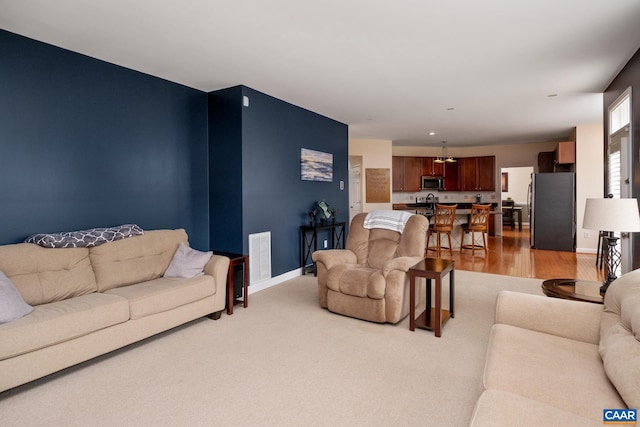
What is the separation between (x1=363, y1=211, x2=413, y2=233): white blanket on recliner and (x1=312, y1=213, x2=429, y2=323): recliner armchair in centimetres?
4

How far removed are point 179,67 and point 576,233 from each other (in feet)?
25.5

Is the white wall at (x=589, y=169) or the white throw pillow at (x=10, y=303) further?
the white wall at (x=589, y=169)

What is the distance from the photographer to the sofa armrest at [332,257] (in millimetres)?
3664

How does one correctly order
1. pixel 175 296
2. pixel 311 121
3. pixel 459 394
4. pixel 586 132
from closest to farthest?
pixel 459 394
pixel 175 296
pixel 311 121
pixel 586 132

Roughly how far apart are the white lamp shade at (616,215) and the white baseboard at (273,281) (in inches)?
140

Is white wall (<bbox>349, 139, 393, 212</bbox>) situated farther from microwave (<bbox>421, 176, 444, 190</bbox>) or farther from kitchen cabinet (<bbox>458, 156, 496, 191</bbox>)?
kitchen cabinet (<bbox>458, 156, 496, 191</bbox>)

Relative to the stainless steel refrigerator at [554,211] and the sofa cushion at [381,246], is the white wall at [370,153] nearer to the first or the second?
the stainless steel refrigerator at [554,211]

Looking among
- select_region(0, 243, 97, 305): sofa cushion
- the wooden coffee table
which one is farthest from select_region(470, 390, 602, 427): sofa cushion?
select_region(0, 243, 97, 305): sofa cushion

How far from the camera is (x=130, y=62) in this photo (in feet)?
11.8

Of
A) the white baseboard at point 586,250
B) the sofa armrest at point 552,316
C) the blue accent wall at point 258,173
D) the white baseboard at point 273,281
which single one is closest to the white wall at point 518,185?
the white baseboard at point 586,250

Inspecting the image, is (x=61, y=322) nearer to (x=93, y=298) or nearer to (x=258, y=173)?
(x=93, y=298)

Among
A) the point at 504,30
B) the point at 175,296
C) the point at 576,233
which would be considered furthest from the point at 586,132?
the point at 175,296

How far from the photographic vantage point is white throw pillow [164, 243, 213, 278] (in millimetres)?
3473

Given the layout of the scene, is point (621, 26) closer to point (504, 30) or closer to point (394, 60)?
point (504, 30)
